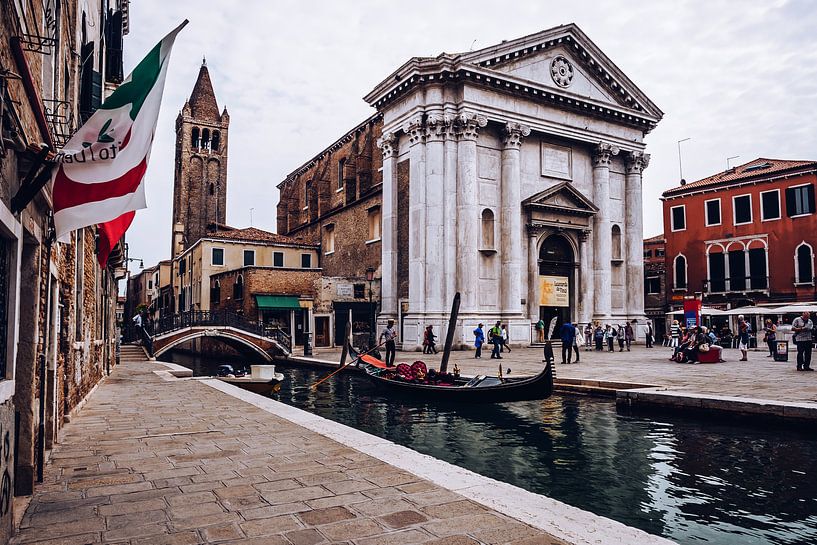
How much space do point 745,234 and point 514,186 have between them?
45.5 ft

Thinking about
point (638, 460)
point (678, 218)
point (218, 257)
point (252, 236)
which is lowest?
point (638, 460)

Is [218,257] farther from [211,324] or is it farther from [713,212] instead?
[713,212]

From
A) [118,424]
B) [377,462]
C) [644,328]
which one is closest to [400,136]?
[644,328]

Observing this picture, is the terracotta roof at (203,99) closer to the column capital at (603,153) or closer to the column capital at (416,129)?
the column capital at (416,129)

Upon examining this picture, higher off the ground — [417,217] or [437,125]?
[437,125]

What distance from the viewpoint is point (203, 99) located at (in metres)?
45.8

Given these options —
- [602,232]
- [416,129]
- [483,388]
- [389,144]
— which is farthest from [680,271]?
[483,388]

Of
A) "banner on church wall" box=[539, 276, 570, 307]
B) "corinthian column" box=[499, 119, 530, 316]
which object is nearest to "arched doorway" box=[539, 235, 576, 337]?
"banner on church wall" box=[539, 276, 570, 307]

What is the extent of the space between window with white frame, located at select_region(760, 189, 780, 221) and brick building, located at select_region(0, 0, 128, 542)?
96.4 ft

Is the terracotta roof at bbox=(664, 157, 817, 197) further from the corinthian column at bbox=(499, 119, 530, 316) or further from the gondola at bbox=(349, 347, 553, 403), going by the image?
the gondola at bbox=(349, 347, 553, 403)

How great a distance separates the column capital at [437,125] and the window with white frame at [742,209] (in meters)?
16.4

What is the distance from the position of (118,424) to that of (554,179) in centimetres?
2072

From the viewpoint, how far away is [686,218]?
3200 centimetres

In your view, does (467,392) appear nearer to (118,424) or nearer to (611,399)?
(611,399)
